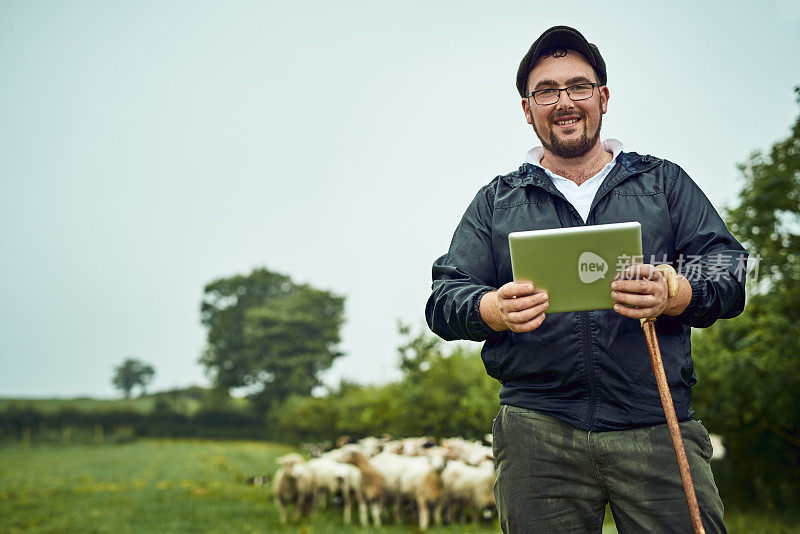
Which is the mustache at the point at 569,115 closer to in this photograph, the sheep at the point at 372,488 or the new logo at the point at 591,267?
the new logo at the point at 591,267

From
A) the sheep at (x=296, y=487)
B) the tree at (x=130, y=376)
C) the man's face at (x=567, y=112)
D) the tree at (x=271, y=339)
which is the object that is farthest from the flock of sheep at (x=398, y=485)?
the tree at (x=130, y=376)

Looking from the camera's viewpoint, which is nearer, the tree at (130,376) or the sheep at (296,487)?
the sheep at (296,487)

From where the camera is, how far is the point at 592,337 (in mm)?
2234

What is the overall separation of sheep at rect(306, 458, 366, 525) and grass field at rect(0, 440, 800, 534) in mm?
527

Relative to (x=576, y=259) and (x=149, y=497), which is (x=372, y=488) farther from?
(x=576, y=259)

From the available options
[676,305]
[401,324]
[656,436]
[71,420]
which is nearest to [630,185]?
[676,305]

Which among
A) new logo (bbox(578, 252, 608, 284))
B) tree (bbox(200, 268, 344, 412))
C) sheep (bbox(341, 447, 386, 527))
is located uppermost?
tree (bbox(200, 268, 344, 412))

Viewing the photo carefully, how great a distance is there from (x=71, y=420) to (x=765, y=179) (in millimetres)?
40923

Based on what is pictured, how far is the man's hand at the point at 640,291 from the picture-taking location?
6.41ft

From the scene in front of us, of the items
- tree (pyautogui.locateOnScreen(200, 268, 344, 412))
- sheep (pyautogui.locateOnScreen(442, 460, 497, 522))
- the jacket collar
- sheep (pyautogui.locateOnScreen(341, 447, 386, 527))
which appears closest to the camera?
the jacket collar

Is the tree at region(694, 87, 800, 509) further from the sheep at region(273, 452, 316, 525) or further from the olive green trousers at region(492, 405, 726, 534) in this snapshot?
the olive green trousers at region(492, 405, 726, 534)

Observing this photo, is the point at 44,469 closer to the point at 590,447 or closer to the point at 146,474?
the point at 146,474

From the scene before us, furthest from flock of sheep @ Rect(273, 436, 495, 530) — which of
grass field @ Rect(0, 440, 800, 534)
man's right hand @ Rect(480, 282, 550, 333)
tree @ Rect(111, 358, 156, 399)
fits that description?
tree @ Rect(111, 358, 156, 399)

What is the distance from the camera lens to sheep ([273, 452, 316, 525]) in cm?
1366
